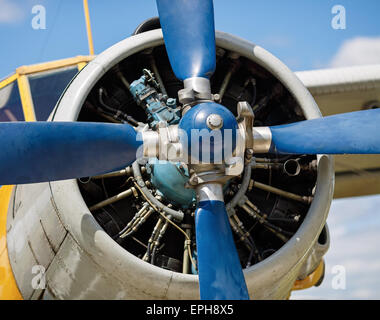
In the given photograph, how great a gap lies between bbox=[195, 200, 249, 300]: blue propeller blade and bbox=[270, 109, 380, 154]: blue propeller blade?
783 mm

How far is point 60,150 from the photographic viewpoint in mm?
3746

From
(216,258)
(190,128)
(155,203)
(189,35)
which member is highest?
(189,35)

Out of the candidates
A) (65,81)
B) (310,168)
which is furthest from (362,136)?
(65,81)

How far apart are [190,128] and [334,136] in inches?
47.5

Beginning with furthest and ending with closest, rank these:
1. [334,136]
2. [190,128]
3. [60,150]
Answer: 1. [334,136]
2. [190,128]
3. [60,150]

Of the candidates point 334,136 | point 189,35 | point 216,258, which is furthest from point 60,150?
point 334,136

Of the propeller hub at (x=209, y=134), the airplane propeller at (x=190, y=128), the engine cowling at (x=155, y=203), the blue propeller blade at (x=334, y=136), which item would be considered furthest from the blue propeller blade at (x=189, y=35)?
the blue propeller blade at (x=334, y=136)

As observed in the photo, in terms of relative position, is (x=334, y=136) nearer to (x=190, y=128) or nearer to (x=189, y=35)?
(x=190, y=128)

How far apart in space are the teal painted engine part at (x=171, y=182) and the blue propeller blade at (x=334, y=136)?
2.58 ft

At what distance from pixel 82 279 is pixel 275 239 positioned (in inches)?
68.6

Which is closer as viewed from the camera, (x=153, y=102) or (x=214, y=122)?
(x=214, y=122)

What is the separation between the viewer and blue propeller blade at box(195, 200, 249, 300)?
3697 mm

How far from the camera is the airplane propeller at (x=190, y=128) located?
368 cm

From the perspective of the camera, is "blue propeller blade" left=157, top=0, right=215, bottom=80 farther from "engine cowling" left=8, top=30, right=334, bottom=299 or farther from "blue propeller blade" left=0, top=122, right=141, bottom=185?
"blue propeller blade" left=0, top=122, right=141, bottom=185
